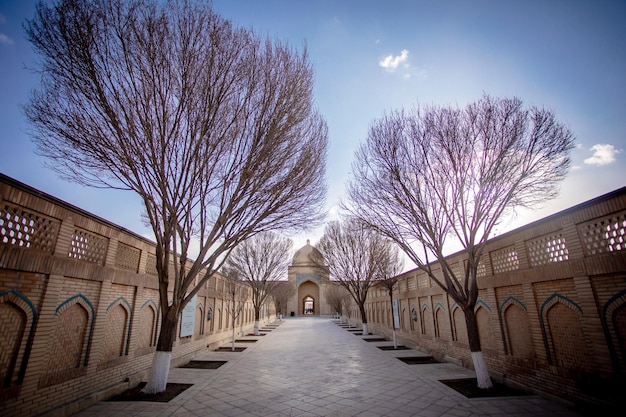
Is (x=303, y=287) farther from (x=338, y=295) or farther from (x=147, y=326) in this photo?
(x=147, y=326)

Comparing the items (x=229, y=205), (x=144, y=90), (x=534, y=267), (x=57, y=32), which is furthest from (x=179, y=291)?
(x=534, y=267)

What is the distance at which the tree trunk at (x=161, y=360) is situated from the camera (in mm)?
6551

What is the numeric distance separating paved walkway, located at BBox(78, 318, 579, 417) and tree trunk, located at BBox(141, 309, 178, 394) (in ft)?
1.65

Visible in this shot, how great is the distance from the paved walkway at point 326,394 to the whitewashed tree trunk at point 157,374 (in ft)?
1.60

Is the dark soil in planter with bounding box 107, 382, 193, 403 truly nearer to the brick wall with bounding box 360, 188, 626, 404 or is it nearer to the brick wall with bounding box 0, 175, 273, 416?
the brick wall with bounding box 0, 175, 273, 416

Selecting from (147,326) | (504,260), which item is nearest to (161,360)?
(147,326)

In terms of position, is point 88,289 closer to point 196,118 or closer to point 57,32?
point 196,118

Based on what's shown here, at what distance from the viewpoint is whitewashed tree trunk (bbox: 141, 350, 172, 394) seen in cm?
653

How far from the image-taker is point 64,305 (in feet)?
18.5

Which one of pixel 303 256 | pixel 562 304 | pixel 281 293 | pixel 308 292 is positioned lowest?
pixel 562 304

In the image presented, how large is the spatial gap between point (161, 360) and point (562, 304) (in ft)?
27.5

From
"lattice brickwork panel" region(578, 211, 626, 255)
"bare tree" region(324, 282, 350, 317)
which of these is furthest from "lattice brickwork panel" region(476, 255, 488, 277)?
"bare tree" region(324, 282, 350, 317)

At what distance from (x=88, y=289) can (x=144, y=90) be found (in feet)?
13.8

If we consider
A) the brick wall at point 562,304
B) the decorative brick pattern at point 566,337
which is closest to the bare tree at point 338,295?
the brick wall at point 562,304
